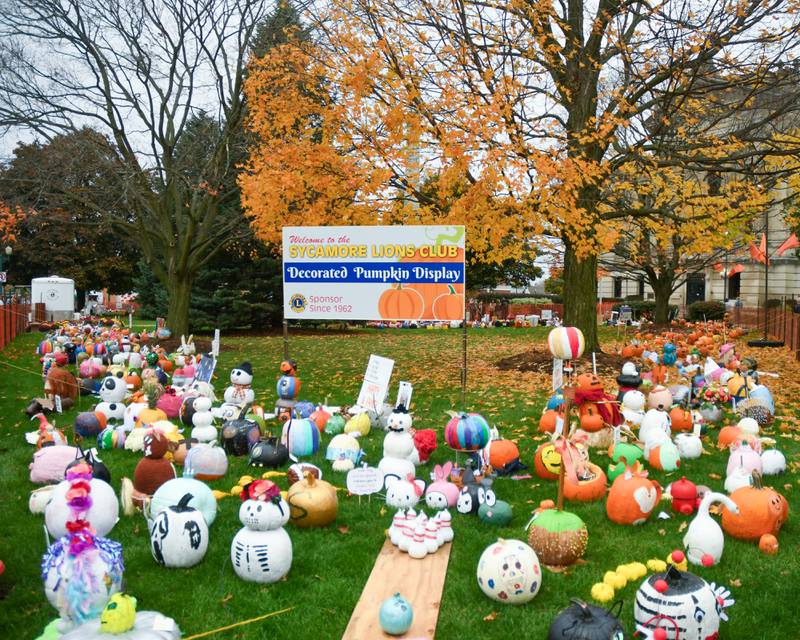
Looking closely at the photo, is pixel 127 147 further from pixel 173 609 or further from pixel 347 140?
pixel 173 609

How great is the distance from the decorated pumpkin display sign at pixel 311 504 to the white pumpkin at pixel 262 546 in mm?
843

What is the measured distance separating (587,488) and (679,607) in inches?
112

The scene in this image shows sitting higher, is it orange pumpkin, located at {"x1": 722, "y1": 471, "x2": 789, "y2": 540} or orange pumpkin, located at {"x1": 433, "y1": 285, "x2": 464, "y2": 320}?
orange pumpkin, located at {"x1": 433, "y1": 285, "x2": 464, "y2": 320}

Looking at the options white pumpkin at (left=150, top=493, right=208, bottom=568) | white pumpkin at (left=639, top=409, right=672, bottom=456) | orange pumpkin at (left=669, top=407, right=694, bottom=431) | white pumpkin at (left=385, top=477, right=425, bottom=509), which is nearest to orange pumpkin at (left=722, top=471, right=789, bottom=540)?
white pumpkin at (left=639, top=409, right=672, bottom=456)

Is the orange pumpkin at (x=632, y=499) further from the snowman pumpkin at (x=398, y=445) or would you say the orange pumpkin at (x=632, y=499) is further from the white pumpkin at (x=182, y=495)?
the white pumpkin at (x=182, y=495)

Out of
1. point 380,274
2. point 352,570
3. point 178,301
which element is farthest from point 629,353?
point 178,301

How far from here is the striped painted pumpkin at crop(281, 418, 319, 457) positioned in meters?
8.62

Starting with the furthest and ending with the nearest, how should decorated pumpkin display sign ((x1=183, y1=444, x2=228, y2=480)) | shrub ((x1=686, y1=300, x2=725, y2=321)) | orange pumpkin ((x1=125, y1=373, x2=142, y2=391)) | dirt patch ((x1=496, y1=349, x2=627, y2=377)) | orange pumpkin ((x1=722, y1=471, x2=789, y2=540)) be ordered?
shrub ((x1=686, y1=300, x2=725, y2=321)) < dirt patch ((x1=496, y1=349, x2=627, y2=377)) < orange pumpkin ((x1=125, y1=373, x2=142, y2=391)) < decorated pumpkin display sign ((x1=183, y1=444, x2=228, y2=480)) < orange pumpkin ((x1=722, y1=471, x2=789, y2=540))

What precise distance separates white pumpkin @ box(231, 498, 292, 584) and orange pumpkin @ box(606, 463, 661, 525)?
3086 millimetres

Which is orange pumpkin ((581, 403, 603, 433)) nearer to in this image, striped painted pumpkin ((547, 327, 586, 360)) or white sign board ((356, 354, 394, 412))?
striped painted pumpkin ((547, 327, 586, 360))

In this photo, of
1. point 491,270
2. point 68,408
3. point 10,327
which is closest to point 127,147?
point 10,327

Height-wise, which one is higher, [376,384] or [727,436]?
[376,384]

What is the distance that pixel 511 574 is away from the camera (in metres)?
4.82

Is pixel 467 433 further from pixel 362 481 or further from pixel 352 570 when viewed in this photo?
pixel 352 570
